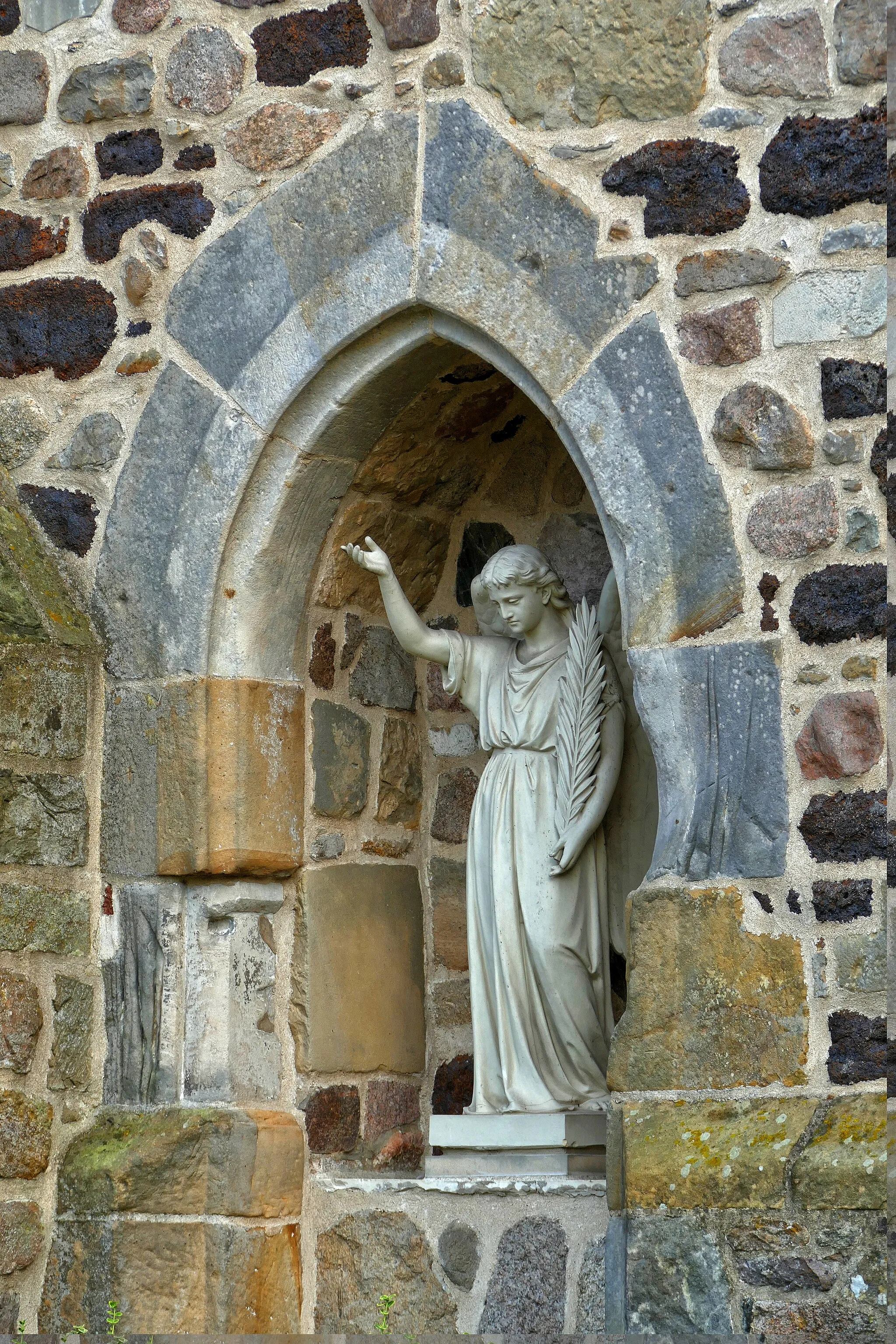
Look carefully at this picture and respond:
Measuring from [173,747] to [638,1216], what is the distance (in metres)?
1.67

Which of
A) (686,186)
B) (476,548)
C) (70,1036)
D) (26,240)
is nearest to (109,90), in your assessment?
(26,240)

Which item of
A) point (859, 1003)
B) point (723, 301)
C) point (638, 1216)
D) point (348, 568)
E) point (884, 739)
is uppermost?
point (723, 301)

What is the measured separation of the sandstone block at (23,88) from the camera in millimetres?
5332

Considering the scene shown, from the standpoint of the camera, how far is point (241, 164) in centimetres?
510

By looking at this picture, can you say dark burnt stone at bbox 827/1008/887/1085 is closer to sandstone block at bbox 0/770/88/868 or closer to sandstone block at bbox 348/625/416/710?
sandstone block at bbox 348/625/416/710

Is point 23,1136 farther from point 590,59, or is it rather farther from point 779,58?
point 779,58

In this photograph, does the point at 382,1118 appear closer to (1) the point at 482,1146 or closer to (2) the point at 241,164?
(1) the point at 482,1146

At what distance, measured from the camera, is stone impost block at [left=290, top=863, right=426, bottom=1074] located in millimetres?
5105

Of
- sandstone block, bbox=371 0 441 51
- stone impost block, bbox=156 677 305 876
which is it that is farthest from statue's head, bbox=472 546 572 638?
sandstone block, bbox=371 0 441 51

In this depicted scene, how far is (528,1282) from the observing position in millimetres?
4660

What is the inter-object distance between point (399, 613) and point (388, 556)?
Result: 1.18 ft

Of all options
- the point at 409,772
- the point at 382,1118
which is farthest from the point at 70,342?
the point at 382,1118

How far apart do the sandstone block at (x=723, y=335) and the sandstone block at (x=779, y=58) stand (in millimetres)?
466

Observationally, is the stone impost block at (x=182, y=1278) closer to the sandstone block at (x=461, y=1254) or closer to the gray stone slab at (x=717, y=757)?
the sandstone block at (x=461, y=1254)
